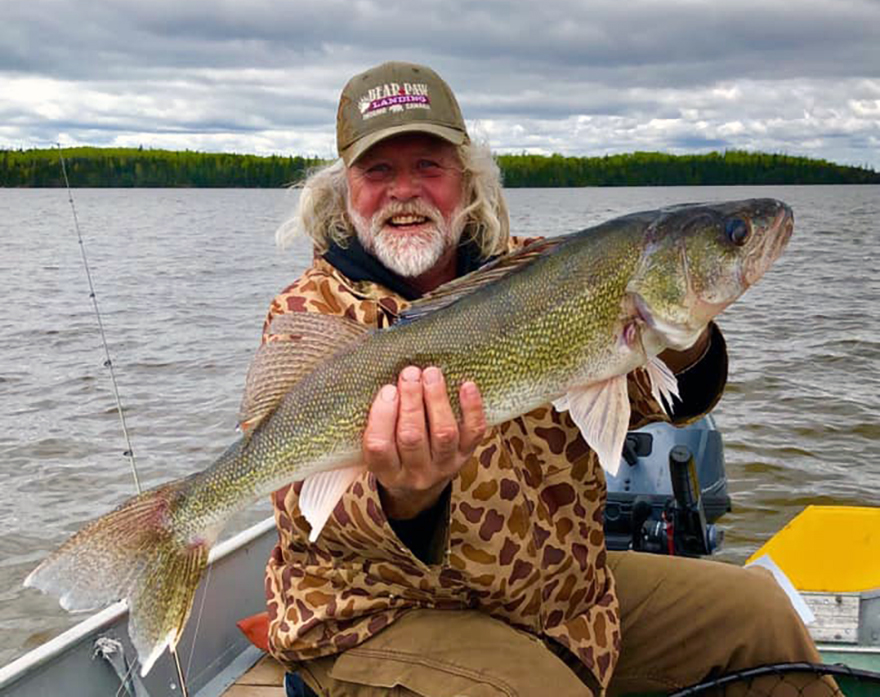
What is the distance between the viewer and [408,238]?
11.0 feet

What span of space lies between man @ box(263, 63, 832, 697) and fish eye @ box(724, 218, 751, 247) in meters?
0.51

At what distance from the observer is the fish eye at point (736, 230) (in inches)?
99.3

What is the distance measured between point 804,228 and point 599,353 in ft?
136

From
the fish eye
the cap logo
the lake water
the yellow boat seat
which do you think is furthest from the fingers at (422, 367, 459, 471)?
the yellow boat seat

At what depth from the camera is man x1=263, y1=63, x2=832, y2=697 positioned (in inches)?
105

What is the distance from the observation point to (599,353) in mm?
2471

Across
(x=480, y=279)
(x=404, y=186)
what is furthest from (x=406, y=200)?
(x=480, y=279)

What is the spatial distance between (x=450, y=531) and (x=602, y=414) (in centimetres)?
60

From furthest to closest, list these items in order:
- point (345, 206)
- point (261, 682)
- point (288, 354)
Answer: point (261, 682), point (345, 206), point (288, 354)

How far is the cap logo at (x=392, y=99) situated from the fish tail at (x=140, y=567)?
154 centimetres

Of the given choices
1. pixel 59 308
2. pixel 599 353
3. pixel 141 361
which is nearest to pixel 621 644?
pixel 599 353

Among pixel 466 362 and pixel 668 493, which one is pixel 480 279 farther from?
pixel 668 493

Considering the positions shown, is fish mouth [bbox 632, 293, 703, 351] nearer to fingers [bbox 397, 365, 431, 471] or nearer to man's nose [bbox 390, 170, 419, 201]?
fingers [bbox 397, 365, 431, 471]

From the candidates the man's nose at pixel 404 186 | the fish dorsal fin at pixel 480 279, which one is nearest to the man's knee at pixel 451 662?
the fish dorsal fin at pixel 480 279
